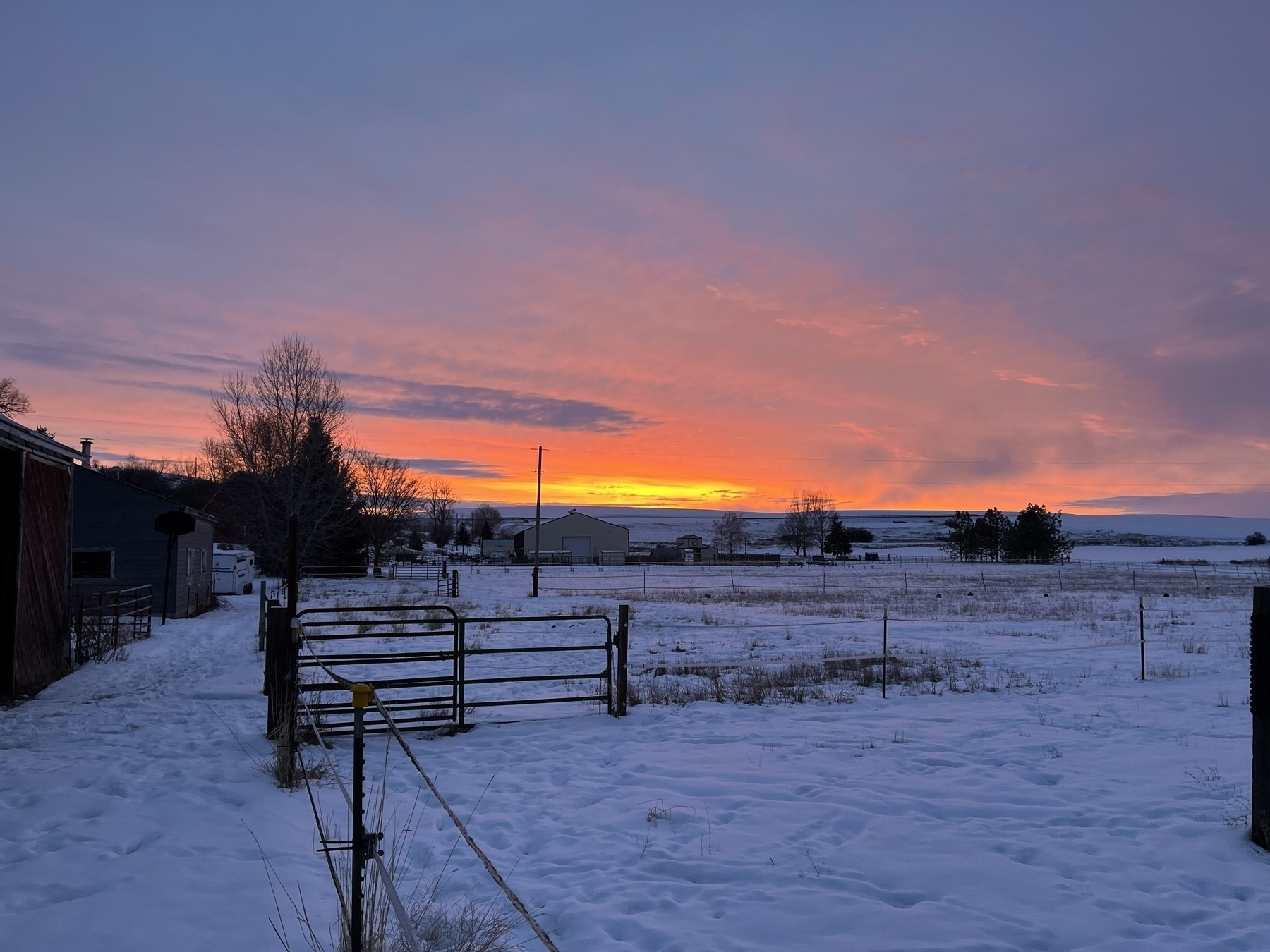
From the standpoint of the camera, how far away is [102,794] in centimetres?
720

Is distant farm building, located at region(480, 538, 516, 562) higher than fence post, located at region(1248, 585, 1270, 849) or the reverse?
the reverse

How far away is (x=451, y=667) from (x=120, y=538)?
16.5 metres

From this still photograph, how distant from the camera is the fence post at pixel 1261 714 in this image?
19.9ft

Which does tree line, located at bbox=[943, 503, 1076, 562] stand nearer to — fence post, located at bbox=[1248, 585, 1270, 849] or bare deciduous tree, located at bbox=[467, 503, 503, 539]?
bare deciduous tree, located at bbox=[467, 503, 503, 539]

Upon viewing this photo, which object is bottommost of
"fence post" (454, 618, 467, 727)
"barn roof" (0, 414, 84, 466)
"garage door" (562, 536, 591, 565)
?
"garage door" (562, 536, 591, 565)

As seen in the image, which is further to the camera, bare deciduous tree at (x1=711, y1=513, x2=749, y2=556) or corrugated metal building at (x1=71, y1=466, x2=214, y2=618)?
bare deciduous tree at (x1=711, y1=513, x2=749, y2=556)

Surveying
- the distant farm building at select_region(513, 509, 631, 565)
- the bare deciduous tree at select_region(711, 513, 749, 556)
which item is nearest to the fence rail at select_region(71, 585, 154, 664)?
the distant farm building at select_region(513, 509, 631, 565)

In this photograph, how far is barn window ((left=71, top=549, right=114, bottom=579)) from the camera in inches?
1012

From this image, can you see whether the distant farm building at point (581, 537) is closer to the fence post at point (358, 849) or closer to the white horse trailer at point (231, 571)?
the white horse trailer at point (231, 571)

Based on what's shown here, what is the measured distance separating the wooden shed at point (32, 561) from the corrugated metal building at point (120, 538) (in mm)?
11954

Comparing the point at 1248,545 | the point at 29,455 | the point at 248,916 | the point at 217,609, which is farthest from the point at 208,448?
the point at 1248,545

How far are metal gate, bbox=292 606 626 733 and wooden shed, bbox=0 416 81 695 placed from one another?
405 cm

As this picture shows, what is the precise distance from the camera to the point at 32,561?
13312mm

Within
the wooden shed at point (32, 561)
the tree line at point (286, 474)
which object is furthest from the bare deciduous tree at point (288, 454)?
the wooden shed at point (32, 561)
